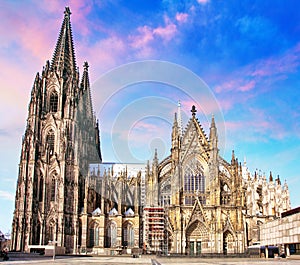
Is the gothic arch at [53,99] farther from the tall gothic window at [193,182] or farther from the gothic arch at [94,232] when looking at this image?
the tall gothic window at [193,182]

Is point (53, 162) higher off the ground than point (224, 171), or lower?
higher

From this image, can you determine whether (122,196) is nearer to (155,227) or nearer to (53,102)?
(155,227)

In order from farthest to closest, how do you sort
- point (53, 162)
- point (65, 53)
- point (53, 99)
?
1. point (65, 53)
2. point (53, 99)
3. point (53, 162)

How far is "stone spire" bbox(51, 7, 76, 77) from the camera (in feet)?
263

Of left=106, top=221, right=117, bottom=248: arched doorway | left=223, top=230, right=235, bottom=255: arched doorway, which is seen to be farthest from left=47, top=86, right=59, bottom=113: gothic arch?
left=223, top=230, right=235, bottom=255: arched doorway

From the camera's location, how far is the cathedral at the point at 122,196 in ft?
218

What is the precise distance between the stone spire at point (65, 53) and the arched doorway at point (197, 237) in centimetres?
3731

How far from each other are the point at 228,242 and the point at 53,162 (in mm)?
32217

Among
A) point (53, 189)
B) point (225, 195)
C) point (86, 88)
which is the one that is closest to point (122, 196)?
point (53, 189)

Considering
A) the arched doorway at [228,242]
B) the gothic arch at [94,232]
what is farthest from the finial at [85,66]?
the arched doorway at [228,242]

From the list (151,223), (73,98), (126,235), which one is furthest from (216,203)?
(73,98)

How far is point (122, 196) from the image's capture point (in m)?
74.6

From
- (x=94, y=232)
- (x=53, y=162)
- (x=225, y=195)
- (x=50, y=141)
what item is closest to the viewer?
(x=225, y=195)

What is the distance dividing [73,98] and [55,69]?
7.71 meters
